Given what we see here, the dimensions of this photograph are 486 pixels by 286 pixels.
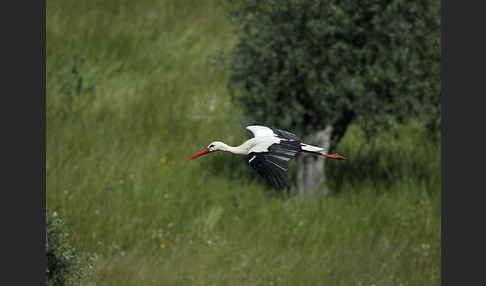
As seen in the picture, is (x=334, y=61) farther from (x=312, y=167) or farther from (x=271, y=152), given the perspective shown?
(x=271, y=152)

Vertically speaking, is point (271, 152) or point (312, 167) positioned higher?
point (271, 152)

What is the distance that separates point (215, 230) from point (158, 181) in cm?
153

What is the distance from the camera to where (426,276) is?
1090 cm

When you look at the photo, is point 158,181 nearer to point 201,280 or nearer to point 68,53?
point 201,280

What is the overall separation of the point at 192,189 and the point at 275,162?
26.5ft

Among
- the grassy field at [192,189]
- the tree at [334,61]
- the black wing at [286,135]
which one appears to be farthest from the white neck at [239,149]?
the tree at [334,61]

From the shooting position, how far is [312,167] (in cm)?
1308

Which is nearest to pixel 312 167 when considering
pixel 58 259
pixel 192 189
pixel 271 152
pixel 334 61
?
pixel 334 61

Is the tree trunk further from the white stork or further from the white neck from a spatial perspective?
the white neck

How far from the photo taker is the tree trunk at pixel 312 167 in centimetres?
1297

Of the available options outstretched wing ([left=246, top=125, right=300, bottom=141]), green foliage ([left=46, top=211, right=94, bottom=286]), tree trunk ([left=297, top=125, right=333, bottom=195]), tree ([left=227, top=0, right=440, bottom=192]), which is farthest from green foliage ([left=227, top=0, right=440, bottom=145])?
outstretched wing ([left=246, top=125, right=300, bottom=141])

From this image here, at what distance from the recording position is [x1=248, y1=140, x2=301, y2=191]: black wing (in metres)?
4.82

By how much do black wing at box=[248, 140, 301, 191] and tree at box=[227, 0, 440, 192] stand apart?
23.0 ft

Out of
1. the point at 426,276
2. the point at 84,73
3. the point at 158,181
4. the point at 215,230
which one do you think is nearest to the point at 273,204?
the point at 215,230
